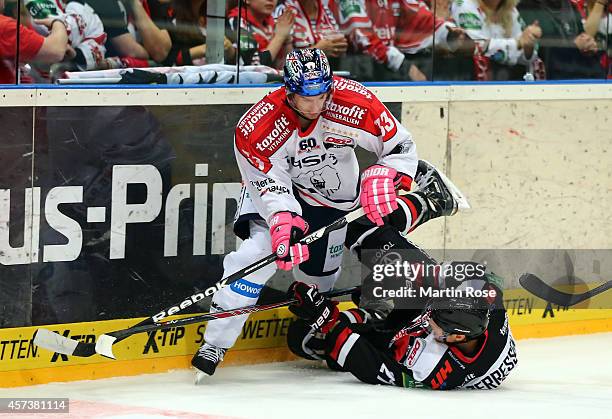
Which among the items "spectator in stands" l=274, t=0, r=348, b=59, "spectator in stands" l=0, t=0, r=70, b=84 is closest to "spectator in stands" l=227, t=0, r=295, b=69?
"spectator in stands" l=274, t=0, r=348, b=59

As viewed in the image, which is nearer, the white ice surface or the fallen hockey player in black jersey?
the white ice surface

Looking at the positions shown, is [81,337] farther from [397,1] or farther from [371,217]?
[397,1]

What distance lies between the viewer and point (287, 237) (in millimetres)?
5020

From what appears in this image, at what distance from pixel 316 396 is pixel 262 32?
1.63 m

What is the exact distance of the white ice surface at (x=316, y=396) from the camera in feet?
15.4

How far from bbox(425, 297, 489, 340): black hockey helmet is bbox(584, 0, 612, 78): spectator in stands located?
2083mm

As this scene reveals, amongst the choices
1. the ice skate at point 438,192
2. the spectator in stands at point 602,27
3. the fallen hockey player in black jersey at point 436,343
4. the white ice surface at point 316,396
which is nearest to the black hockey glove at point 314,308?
the fallen hockey player in black jersey at point 436,343

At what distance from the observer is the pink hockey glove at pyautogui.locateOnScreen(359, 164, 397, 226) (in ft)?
16.8

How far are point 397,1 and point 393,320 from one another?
4.94 feet

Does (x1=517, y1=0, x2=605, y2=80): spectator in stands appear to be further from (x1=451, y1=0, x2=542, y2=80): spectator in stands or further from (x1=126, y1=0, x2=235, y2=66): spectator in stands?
(x1=126, y1=0, x2=235, y2=66): spectator in stands

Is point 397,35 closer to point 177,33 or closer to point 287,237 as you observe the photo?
point 177,33

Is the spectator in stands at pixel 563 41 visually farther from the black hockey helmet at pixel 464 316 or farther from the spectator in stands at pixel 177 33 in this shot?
the black hockey helmet at pixel 464 316

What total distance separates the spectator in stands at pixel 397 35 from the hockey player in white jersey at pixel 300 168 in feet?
2.49

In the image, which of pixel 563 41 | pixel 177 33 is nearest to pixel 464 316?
pixel 177 33
